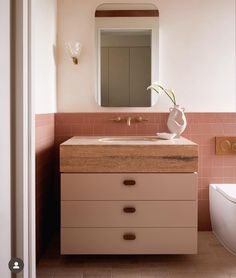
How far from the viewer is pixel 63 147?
226 cm

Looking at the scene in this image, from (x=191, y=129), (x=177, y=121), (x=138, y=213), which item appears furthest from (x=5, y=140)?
(x=191, y=129)

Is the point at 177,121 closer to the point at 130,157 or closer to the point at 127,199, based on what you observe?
the point at 130,157

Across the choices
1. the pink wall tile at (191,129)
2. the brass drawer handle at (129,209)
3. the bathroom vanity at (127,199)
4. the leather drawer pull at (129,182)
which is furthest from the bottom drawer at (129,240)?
the pink wall tile at (191,129)

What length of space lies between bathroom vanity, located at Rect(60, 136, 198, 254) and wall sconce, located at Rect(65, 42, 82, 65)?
0.86m

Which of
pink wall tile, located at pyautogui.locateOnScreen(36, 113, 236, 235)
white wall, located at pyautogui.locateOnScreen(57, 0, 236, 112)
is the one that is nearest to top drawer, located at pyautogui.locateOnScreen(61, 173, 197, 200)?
pink wall tile, located at pyautogui.locateOnScreen(36, 113, 236, 235)

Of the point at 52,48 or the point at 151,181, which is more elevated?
the point at 52,48

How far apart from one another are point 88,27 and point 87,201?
1.35 meters

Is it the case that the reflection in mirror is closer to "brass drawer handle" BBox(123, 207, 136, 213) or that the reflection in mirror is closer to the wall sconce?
the wall sconce

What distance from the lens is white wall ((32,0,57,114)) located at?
2340 mm

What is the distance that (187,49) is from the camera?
2.90 meters

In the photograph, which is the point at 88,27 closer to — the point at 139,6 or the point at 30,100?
the point at 139,6

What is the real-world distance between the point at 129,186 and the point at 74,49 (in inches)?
45.4

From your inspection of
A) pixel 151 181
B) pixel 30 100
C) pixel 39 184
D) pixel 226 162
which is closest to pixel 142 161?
pixel 151 181

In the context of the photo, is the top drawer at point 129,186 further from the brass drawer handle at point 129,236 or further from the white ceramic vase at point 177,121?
the white ceramic vase at point 177,121
